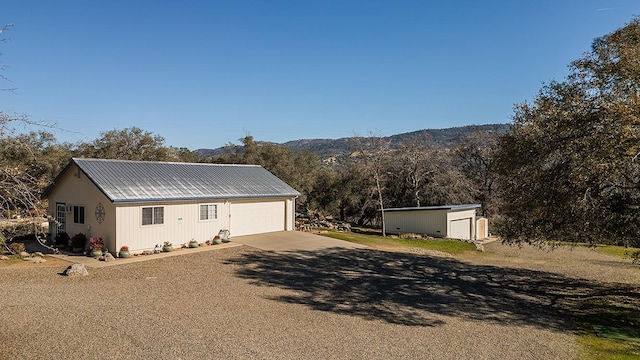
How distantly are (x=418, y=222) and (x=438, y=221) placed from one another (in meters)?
1.57

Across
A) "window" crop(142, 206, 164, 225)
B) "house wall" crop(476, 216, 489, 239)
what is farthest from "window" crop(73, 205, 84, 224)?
"house wall" crop(476, 216, 489, 239)

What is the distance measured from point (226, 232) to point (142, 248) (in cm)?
463

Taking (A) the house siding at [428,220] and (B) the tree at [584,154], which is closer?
(B) the tree at [584,154]

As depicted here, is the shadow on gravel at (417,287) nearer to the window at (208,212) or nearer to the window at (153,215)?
the window at (208,212)

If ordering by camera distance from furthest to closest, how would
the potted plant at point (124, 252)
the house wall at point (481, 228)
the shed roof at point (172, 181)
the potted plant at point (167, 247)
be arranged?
the house wall at point (481, 228), the potted plant at point (167, 247), the shed roof at point (172, 181), the potted plant at point (124, 252)

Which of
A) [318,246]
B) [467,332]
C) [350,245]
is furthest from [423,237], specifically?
[467,332]

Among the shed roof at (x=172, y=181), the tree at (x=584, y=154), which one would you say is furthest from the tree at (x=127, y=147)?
the tree at (x=584, y=154)

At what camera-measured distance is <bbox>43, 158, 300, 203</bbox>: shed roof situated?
62.7 feet

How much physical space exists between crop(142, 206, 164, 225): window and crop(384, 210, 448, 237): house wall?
58.9 ft

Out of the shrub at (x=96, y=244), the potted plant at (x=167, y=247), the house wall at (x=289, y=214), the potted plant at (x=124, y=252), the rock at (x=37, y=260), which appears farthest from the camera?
the house wall at (x=289, y=214)

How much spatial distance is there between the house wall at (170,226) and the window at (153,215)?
0.49 feet

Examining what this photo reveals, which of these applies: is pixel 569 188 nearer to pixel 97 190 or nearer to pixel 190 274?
pixel 190 274

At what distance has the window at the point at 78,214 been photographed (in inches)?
784

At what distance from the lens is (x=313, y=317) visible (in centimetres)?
1115
